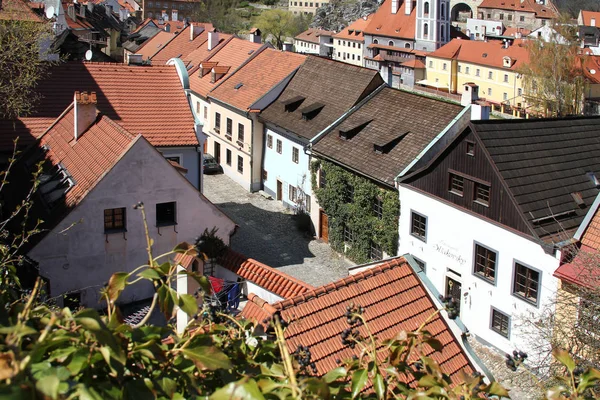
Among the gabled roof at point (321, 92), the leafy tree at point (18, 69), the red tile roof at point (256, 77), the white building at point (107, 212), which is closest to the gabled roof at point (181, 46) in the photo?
the red tile roof at point (256, 77)

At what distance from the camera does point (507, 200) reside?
1927 cm

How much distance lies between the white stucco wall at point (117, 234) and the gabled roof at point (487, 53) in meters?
51.2

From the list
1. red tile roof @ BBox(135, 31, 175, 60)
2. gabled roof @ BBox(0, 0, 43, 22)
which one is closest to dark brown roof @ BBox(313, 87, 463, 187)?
gabled roof @ BBox(0, 0, 43, 22)

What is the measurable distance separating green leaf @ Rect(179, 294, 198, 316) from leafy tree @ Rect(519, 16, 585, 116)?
195 ft

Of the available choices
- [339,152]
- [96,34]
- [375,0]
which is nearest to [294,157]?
[339,152]

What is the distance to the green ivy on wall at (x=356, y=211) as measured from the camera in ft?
77.4

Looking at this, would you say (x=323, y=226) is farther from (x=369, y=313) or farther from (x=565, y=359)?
(x=565, y=359)

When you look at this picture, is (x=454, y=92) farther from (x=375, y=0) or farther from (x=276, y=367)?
(x=276, y=367)

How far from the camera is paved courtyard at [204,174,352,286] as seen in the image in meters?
24.8

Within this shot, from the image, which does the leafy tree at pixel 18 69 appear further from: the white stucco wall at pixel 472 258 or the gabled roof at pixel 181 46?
the gabled roof at pixel 181 46

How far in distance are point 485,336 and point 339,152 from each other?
9209 mm

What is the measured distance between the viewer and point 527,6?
120 metres

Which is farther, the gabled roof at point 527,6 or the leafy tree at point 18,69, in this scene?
the gabled roof at point 527,6

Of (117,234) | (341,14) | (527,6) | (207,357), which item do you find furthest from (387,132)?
(341,14)
